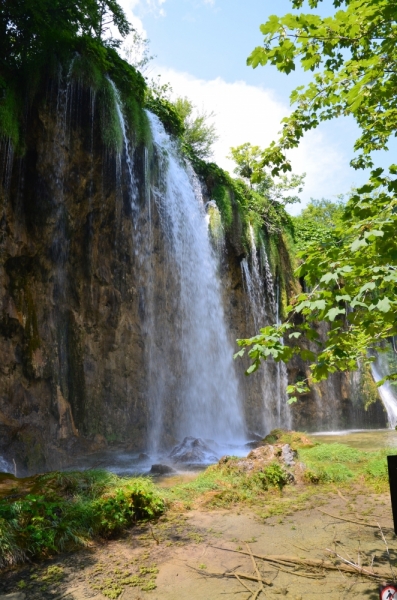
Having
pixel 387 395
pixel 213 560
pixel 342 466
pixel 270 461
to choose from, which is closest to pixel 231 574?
pixel 213 560

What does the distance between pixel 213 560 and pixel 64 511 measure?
64.6 inches

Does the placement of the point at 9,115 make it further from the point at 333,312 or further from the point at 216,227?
the point at 333,312

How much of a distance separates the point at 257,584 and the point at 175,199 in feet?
44.5

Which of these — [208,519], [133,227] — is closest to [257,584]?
[208,519]

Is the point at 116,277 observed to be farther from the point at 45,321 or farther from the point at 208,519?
the point at 208,519

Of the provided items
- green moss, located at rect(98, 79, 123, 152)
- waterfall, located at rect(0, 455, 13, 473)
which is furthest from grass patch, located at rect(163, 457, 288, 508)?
green moss, located at rect(98, 79, 123, 152)

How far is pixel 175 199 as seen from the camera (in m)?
15.6

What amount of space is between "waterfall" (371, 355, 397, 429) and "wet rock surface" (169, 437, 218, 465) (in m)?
14.8

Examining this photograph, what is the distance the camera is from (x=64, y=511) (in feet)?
14.8

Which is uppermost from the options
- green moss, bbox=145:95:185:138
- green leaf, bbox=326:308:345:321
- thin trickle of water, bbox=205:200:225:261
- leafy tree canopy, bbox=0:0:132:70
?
green moss, bbox=145:95:185:138

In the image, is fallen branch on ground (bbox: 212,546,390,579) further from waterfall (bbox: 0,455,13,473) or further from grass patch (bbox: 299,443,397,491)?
waterfall (bbox: 0,455,13,473)

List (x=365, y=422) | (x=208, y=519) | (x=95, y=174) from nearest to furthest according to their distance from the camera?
(x=208, y=519) → (x=95, y=174) → (x=365, y=422)

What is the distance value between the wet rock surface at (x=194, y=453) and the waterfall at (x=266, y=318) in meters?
8.28

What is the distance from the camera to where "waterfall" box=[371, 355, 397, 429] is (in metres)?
23.5
